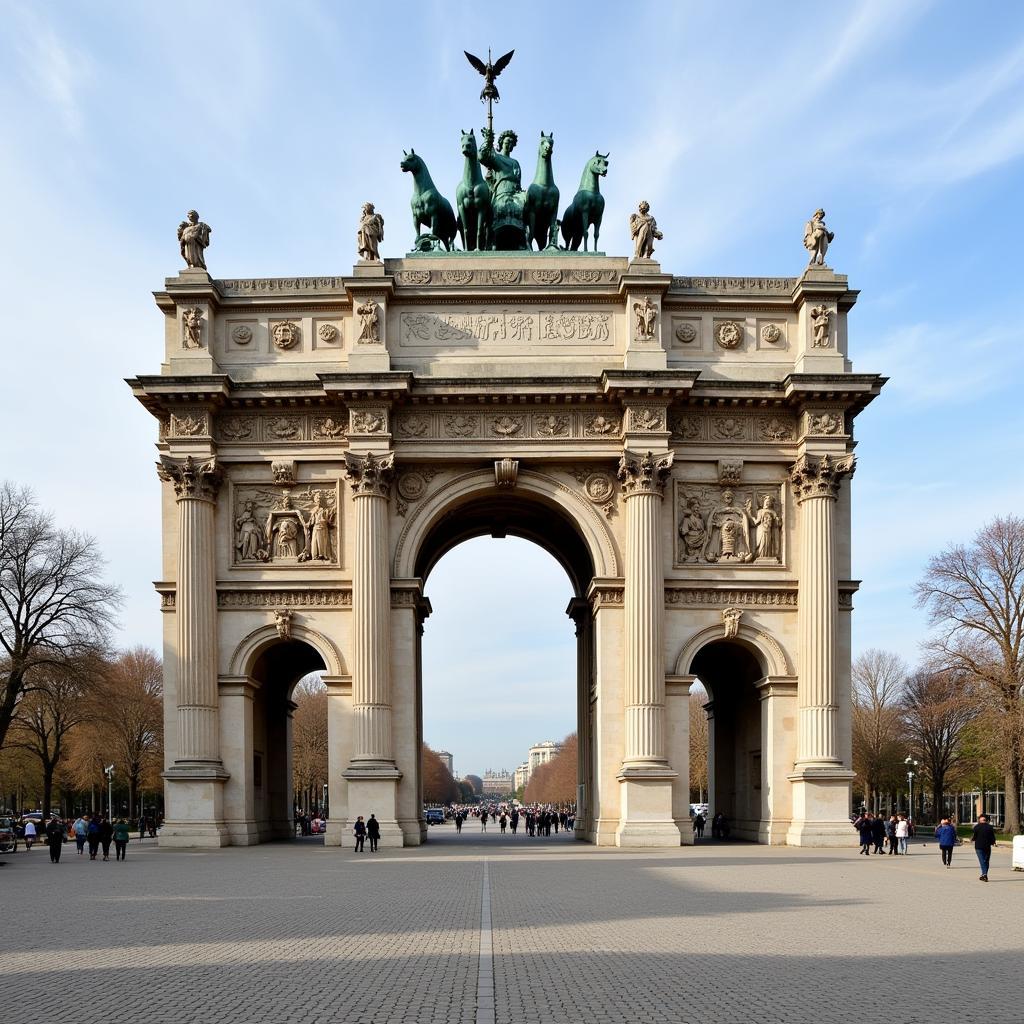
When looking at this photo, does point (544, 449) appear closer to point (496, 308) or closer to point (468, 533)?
point (496, 308)

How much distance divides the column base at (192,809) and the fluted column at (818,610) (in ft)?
61.4

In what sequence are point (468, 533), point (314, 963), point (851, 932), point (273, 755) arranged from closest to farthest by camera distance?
point (314, 963) < point (851, 932) < point (273, 755) < point (468, 533)

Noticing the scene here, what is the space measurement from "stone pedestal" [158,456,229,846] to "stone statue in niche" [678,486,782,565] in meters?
15.6

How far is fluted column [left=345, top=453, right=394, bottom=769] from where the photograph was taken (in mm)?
41594

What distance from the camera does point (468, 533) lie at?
52.0 m

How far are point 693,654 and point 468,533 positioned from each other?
40.7 ft

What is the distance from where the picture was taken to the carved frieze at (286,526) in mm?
43375

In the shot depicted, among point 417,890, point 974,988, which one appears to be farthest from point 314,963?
point 417,890

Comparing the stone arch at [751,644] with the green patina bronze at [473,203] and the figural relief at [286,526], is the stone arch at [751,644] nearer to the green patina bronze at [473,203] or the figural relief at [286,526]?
the figural relief at [286,526]

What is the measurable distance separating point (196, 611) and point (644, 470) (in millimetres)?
15223

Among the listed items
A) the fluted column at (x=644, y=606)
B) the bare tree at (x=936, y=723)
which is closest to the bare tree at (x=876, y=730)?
the bare tree at (x=936, y=723)

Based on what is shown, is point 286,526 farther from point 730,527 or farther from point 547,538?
point 730,527

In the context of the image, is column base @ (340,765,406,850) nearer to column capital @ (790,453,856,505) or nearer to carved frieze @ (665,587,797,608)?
carved frieze @ (665,587,797,608)

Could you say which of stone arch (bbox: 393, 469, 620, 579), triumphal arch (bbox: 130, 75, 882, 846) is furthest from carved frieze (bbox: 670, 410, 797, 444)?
stone arch (bbox: 393, 469, 620, 579)
